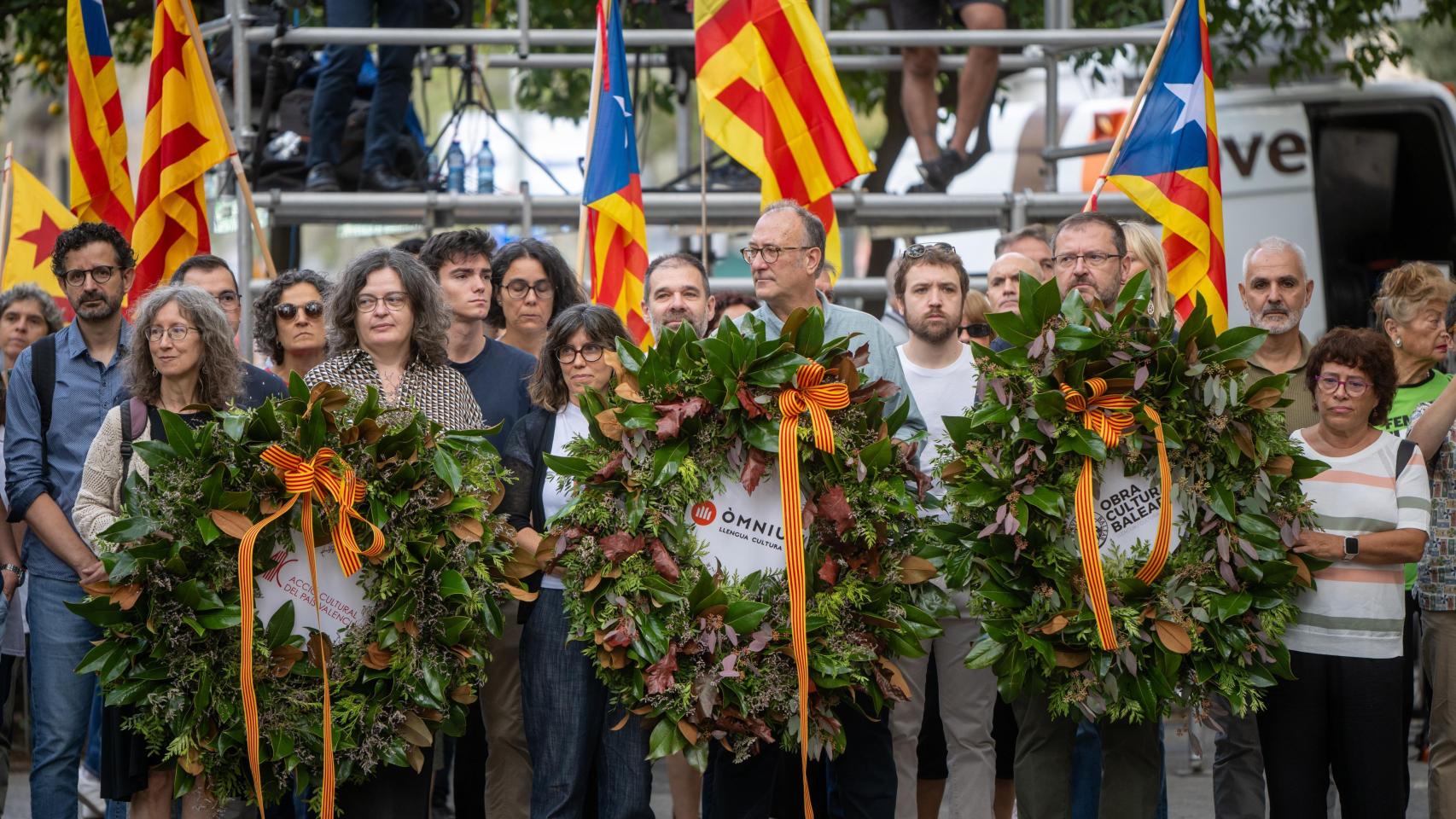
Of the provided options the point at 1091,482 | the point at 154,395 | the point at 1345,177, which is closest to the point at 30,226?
the point at 154,395

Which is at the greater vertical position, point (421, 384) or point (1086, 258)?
point (1086, 258)

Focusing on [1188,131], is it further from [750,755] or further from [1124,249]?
[750,755]

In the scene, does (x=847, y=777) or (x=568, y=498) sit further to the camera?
(x=847, y=777)

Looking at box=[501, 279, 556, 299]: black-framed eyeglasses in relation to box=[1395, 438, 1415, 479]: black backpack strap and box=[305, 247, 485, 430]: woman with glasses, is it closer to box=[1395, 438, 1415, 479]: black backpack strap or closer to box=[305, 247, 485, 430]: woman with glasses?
box=[305, 247, 485, 430]: woman with glasses

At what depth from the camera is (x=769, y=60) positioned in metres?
7.59

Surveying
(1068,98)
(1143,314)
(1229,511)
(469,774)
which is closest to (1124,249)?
(1143,314)

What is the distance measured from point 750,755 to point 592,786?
78 cm

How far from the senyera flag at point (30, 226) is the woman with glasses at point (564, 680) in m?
4.33

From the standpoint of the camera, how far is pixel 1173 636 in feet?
16.5

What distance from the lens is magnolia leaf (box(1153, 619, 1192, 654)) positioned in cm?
500

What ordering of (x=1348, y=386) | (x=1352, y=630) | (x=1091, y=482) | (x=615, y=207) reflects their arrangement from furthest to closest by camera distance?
(x=615, y=207)
(x=1348, y=386)
(x=1352, y=630)
(x=1091, y=482)

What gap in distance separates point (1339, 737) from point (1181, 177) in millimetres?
2630

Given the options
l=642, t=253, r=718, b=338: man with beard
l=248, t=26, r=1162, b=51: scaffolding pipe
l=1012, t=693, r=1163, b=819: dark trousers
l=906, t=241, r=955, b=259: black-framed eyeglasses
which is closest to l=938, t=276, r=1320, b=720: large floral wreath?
l=1012, t=693, r=1163, b=819: dark trousers

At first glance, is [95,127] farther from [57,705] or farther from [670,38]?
[57,705]
